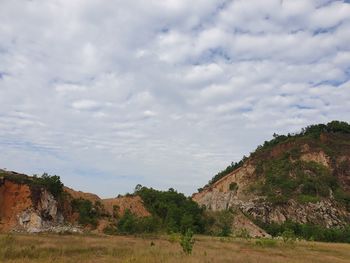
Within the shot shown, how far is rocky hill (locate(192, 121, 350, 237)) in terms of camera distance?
254 feet

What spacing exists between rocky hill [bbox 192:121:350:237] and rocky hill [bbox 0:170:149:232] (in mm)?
28157

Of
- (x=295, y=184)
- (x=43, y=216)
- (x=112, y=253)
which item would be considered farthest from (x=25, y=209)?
(x=295, y=184)

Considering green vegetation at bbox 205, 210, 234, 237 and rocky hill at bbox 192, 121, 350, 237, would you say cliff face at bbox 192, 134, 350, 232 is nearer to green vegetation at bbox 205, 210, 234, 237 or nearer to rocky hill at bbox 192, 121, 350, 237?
rocky hill at bbox 192, 121, 350, 237

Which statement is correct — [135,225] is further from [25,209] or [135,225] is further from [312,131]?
[312,131]

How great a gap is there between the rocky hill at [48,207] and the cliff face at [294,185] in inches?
1111

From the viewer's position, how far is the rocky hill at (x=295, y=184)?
77312mm

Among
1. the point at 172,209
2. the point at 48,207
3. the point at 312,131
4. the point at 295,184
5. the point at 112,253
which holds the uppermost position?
the point at 312,131

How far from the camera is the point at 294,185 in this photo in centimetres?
8312

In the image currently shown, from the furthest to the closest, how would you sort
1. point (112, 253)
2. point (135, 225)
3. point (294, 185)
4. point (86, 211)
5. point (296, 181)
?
point (296, 181) < point (294, 185) < point (86, 211) < point (135, 225) < point (112, 253)

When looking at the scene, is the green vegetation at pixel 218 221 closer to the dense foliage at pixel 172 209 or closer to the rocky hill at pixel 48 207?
the dense foliage at pixel 172 209

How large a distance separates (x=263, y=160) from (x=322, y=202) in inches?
726

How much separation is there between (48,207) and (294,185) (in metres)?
50.0

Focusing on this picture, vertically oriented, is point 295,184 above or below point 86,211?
above

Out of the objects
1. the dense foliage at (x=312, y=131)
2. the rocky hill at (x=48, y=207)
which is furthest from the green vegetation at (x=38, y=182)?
the dense foliage at (x=312, y=131)
